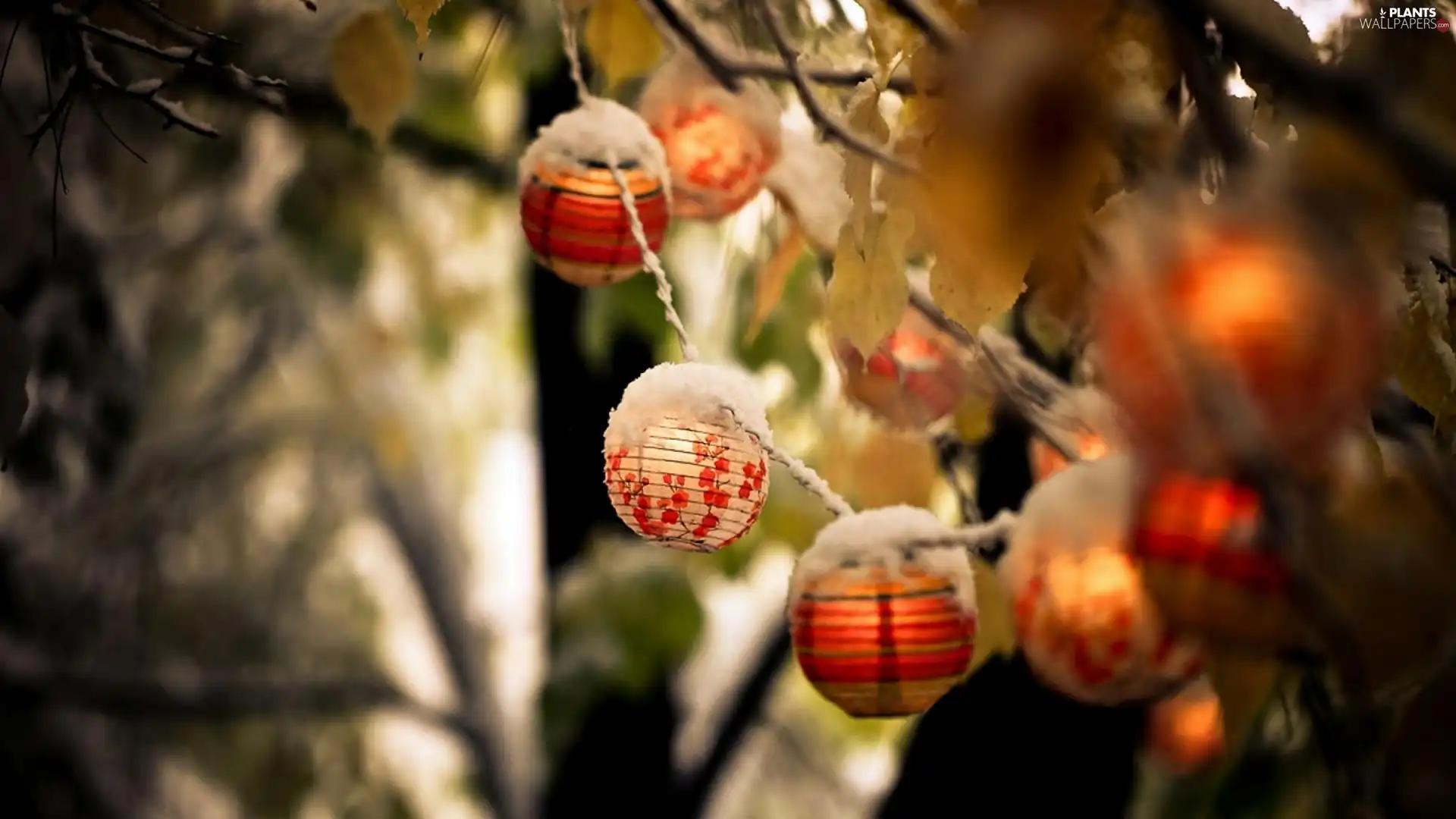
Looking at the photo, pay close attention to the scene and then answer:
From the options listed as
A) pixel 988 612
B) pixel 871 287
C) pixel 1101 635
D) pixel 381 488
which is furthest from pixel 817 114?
pixel 381 488

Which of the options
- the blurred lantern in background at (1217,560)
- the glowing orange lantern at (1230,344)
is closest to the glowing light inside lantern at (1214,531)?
the blurred lantern in background at (1217,560)

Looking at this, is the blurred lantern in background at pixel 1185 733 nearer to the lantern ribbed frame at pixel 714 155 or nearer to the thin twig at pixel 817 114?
the lantern ribbed frame at pixel 714 155

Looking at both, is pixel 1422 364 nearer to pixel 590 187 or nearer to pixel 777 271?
pixel 777 271

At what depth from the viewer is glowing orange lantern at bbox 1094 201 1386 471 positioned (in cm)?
69

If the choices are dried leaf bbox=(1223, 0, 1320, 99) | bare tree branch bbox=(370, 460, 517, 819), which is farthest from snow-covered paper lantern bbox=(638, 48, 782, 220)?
bare tree branch bbox=(370, 460, 517, 819)

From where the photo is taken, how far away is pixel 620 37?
62.9 inches

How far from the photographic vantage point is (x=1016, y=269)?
36.9 inches

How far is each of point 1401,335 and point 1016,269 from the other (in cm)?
58

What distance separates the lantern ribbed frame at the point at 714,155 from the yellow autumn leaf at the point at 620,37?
114mm

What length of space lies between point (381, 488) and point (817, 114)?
286 centimetres

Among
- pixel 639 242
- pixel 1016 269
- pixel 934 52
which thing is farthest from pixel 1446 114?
pixel 639 242

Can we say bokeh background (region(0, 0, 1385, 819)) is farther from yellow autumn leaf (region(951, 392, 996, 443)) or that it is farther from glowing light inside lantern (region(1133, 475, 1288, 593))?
glowing light inside lantern (region(1133, 475, 1288, 593))

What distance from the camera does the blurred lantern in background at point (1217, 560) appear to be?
85cm

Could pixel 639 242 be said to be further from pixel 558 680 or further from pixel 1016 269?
pixel 558 680
